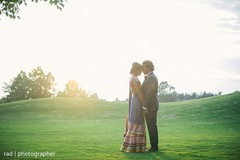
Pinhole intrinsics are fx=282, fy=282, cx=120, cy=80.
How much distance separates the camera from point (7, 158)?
32.6 ft

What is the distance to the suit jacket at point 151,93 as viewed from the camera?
11.6 meters

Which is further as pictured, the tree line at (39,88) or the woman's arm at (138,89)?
the tree line at (39,88)

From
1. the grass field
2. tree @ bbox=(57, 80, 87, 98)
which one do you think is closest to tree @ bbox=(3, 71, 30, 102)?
tree @ bbox=(57, 80, 87, 98)

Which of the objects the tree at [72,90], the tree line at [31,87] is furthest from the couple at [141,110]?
the tree at [72,90]

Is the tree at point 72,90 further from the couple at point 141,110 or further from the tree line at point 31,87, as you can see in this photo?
the couple at point 141,110

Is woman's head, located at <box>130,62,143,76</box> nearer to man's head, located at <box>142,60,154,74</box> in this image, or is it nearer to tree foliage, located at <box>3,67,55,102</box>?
man's head, located at <box>142,60,154,74</box>

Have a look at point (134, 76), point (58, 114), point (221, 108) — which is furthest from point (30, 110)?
point (134, 76)

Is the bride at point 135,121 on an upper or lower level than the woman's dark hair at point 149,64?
lower

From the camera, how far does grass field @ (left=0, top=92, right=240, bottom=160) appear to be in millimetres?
11062

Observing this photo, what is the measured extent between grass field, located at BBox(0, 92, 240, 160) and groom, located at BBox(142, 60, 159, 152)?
632mm

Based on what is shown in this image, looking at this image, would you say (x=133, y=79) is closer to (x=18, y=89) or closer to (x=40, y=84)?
(x=18, y=89)

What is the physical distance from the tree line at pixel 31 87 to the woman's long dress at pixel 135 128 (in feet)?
323

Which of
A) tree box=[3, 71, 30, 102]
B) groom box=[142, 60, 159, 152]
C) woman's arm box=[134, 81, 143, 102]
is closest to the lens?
groom box=[142, 60, 159, 152]

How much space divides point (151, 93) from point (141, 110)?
0.89 meters
